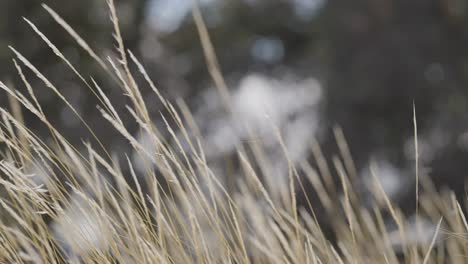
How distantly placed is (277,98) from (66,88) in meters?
2.01

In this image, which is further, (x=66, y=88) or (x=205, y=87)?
(x=205, y=87)

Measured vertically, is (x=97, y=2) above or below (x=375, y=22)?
above

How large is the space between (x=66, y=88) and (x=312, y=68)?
2366mm

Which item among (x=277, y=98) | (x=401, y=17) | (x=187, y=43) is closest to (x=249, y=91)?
(x=277, y=98)

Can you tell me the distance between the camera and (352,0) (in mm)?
7320

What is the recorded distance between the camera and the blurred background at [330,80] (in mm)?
6863

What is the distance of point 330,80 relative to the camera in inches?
281

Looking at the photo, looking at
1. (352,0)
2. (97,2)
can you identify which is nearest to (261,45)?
(352,0)

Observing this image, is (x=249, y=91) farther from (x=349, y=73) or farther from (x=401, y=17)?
(x=401, y=17)

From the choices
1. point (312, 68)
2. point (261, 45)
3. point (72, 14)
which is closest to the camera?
point (72, 14)

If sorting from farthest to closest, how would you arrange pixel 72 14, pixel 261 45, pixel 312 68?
pixel 261 45
pixel 312 68
pixel 72 14

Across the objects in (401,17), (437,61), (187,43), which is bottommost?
(437,61)

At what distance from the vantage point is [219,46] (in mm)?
7879

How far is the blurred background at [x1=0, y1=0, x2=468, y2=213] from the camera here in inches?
270
